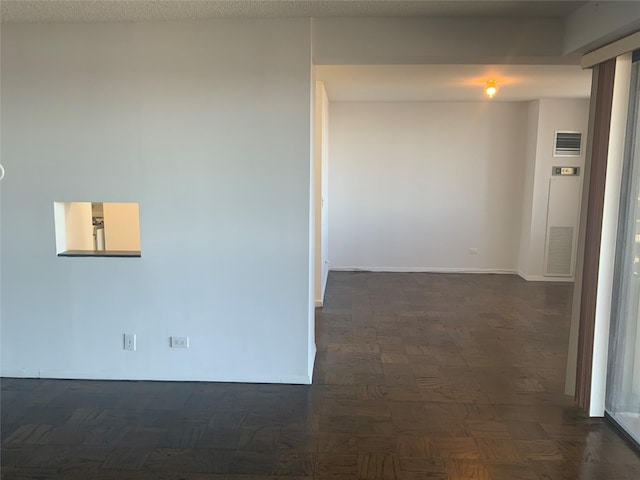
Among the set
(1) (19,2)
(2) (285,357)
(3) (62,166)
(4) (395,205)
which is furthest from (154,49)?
(4) (395,205)

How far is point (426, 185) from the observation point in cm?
684

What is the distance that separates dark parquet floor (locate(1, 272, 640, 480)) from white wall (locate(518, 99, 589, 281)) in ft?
8.42

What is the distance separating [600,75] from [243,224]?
236 cm

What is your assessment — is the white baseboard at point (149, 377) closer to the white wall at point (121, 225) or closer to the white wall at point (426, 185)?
the white wall at point (121, 225)

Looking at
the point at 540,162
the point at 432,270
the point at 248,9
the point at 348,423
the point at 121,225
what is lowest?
the point at 348,423

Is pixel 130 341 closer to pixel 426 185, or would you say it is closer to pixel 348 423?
pixel 348 423

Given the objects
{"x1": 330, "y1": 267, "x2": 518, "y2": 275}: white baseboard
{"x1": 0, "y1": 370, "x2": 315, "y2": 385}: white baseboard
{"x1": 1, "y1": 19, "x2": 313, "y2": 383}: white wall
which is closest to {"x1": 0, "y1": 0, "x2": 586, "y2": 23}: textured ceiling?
{"x1": 1, "y1": 19, "x2": 313, "y2": 383}: white wall

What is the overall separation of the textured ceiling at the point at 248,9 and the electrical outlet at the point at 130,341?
211 centimetres

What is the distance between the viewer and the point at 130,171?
3.20m

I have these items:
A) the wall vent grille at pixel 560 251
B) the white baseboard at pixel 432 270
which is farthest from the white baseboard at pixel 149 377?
the wall vent grille at pixel 560 251

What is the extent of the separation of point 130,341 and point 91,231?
1.06 m

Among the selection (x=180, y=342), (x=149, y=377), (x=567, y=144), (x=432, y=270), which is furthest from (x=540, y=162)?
(x=149, y=377)

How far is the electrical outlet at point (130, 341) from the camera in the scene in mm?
3379

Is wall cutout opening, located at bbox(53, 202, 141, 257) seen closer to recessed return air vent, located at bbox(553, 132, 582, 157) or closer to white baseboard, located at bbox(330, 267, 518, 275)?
white baseboard, located at bbox(330, 267, 518, 275)
